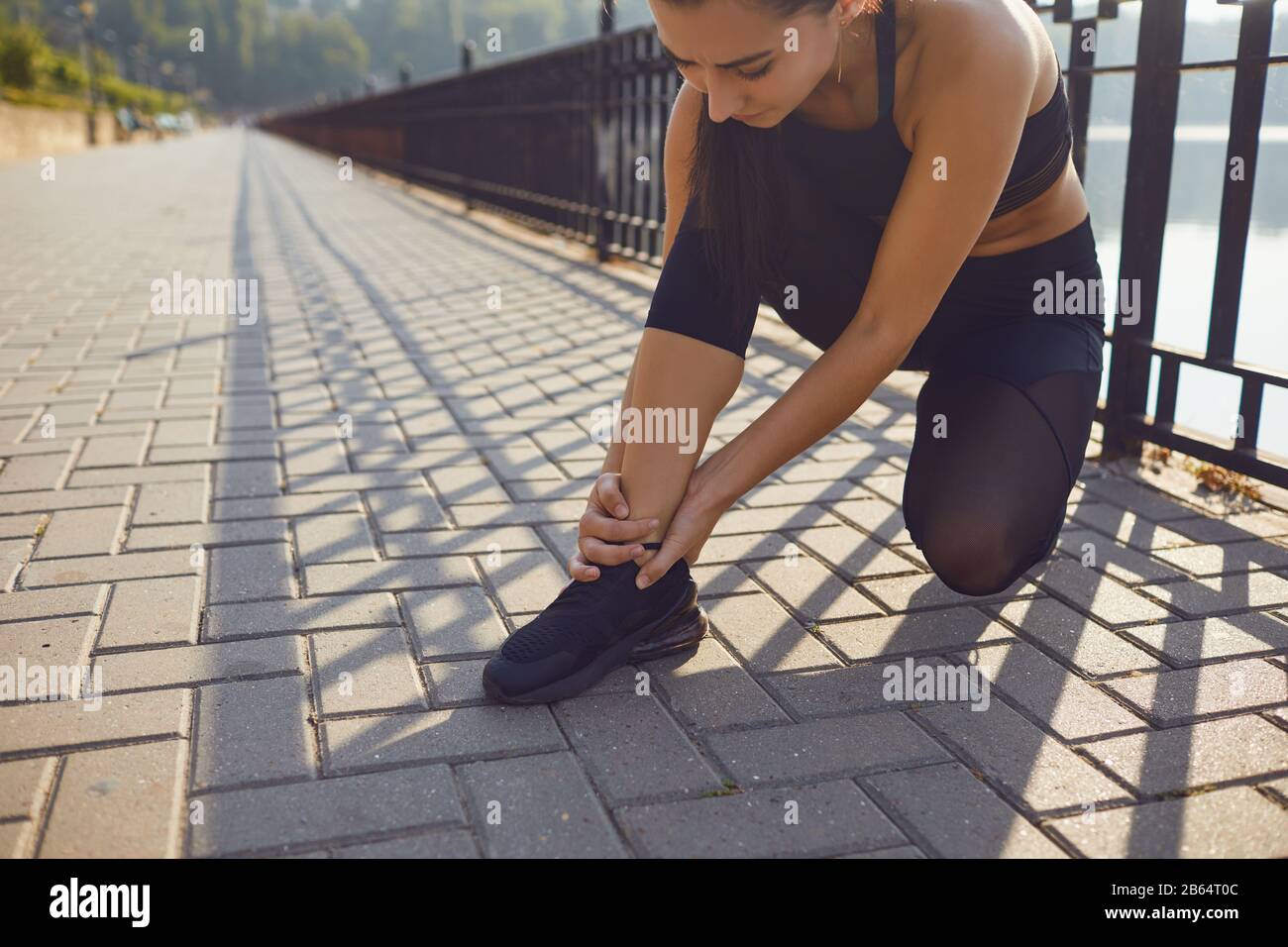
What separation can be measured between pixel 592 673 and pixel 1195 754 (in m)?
1.10

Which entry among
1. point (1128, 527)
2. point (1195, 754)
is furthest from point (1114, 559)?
point (1195, 754)

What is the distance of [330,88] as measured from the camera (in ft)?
464

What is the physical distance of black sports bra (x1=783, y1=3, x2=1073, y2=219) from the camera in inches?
88.8

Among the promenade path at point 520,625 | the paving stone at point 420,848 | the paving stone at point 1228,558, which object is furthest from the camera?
the paving stone at point 1228,558

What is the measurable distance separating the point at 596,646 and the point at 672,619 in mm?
213

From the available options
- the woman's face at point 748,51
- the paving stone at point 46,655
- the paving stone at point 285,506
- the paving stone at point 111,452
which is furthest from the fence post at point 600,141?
the paving stone at point 46,655

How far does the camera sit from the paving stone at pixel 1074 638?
2.32m

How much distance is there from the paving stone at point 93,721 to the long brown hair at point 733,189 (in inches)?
53.2

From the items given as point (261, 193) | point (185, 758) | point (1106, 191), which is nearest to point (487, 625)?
point (185, 758)

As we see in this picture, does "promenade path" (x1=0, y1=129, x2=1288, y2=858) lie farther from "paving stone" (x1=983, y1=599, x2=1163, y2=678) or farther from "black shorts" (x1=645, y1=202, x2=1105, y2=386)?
"black shorts" (x1=645, y1=202, x2=1105, y2=386)

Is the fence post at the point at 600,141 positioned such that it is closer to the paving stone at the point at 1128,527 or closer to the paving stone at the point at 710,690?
the paving stone at the point at 1128,527

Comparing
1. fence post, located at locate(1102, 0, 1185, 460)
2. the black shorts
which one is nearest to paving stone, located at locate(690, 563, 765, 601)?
the black shorts

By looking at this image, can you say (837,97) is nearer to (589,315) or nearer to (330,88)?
(589,315)

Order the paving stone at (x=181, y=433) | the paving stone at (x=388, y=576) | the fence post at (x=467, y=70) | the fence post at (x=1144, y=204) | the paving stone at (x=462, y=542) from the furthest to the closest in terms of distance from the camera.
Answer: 1. the fence post at (x=467, y=70)
2. the paving stone at (x=181, y=433)
3. the fence post at (x=1144, y=204)
4. the paving stone at (x=462, y=542)
5. the paving stone at (x=388, y=576)
